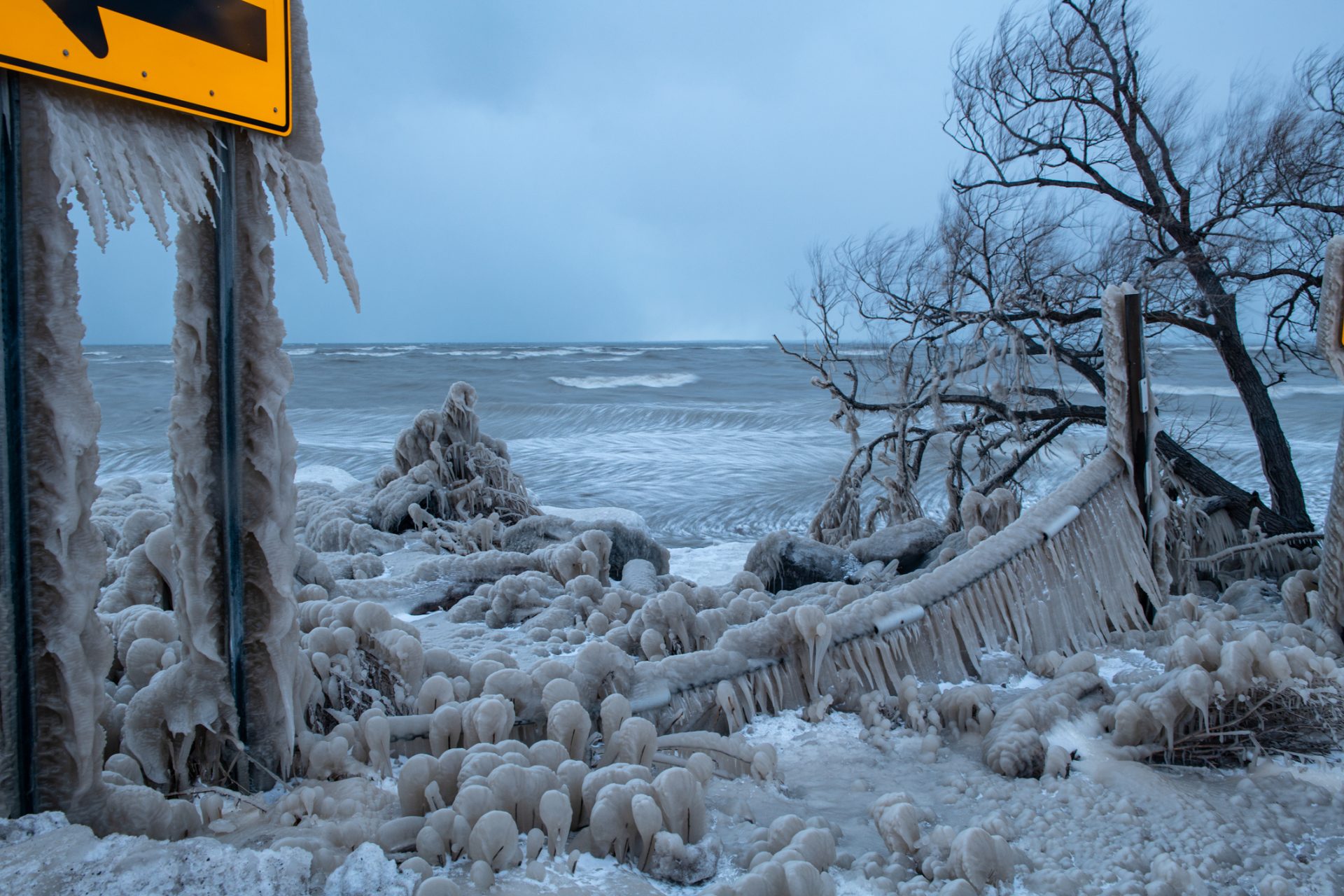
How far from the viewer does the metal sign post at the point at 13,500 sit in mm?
1417

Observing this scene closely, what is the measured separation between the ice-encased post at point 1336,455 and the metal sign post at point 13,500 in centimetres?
335

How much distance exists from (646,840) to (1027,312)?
7401 millimetres

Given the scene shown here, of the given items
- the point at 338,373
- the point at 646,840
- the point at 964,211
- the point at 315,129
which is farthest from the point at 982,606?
the point at 338,373

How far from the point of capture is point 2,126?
1.40 metres

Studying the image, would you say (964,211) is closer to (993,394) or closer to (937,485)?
(993,394)

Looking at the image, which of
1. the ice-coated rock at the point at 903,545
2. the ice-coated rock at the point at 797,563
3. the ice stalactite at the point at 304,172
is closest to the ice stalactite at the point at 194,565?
the ice stalactite at the point at 304,172

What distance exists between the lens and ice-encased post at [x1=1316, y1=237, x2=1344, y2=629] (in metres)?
2.63

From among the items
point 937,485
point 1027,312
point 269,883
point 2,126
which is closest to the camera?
point 269,883

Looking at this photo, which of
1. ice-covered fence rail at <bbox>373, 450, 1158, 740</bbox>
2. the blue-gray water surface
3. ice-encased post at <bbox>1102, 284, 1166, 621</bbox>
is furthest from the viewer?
the blue-gray water surface

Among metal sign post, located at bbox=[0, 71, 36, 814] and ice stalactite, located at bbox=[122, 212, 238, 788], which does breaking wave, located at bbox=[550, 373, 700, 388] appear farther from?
metal sign post, located at bbox=[0, 71, 36, 814]

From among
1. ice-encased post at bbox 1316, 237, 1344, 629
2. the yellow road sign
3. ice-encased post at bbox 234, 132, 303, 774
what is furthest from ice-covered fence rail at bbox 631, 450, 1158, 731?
the yellow road sign

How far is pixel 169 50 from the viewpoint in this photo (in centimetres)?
154

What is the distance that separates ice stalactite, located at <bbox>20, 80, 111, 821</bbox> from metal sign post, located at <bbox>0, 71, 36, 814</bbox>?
1 centimetres

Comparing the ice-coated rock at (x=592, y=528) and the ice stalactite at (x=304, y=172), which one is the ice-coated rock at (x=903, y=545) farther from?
the ice stalactite at (x=304, y=172)
